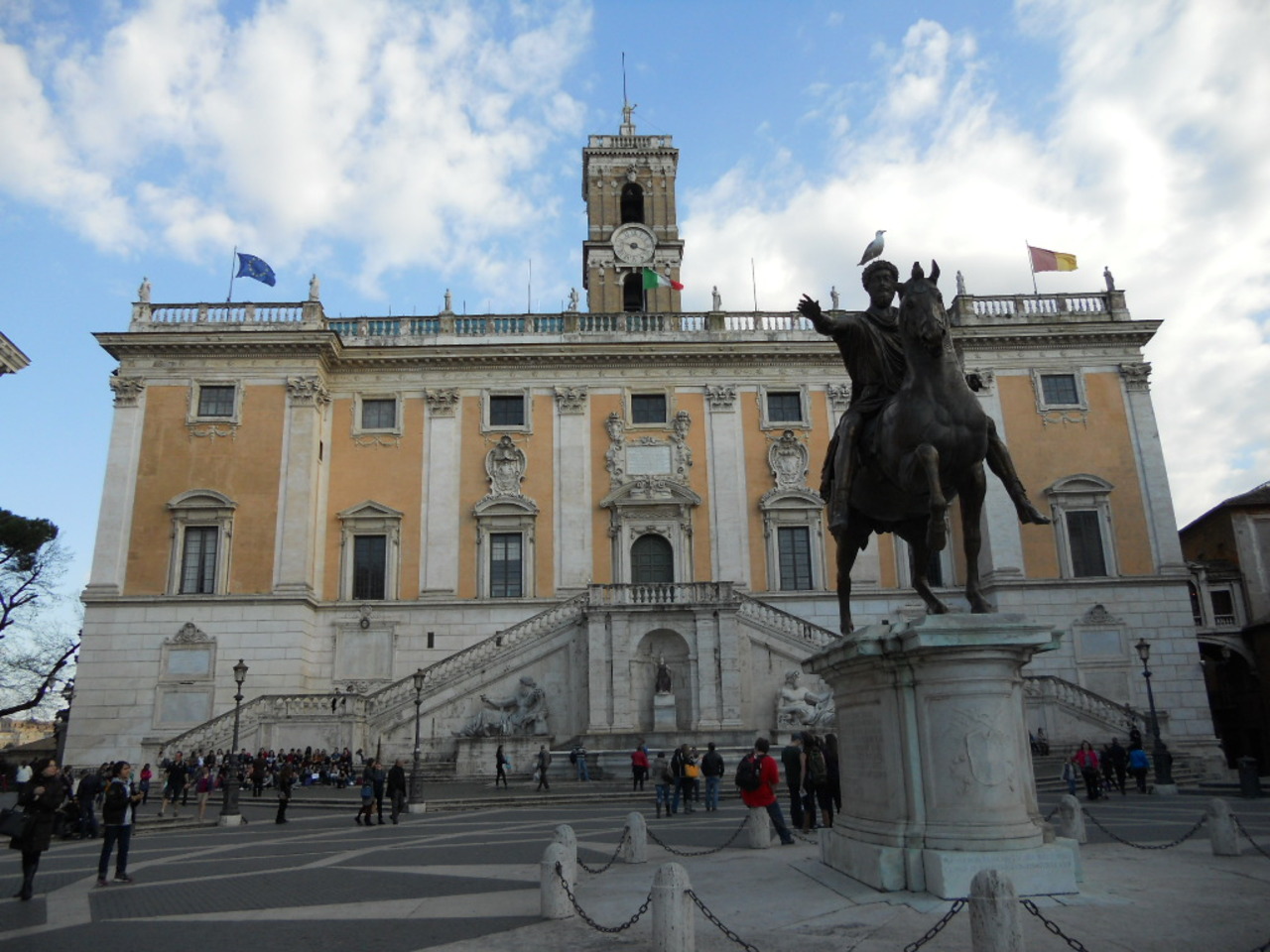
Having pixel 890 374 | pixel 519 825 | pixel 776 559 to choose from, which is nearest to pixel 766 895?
pixel 890 374

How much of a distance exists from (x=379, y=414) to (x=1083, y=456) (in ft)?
85.3

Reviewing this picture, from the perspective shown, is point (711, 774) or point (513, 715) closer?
point (711, 774)

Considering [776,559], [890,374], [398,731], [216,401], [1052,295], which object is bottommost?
[398,731]

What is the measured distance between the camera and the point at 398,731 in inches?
1148

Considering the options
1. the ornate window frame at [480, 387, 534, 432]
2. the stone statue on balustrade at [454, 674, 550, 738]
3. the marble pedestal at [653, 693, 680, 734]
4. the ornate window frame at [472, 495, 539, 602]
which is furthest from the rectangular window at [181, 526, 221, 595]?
the marble pedestal at [653, 693, 680, 734]

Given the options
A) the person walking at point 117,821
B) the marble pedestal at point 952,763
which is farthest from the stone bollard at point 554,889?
the person walking at point 117,821

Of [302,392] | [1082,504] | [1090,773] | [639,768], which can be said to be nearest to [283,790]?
[639,768]

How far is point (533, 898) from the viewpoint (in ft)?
30.5

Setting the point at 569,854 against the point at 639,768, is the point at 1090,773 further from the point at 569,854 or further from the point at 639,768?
the point at 569,854

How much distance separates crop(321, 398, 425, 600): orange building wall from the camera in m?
34.8

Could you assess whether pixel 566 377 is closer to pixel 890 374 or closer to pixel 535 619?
pixel 535 619

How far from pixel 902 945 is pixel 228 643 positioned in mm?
30139

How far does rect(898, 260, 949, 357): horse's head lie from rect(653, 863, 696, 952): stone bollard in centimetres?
464

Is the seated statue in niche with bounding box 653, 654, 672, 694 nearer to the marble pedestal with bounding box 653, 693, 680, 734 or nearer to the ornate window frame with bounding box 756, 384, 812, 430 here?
the marble pedestal with bounding box 653, 693, 680, 734
